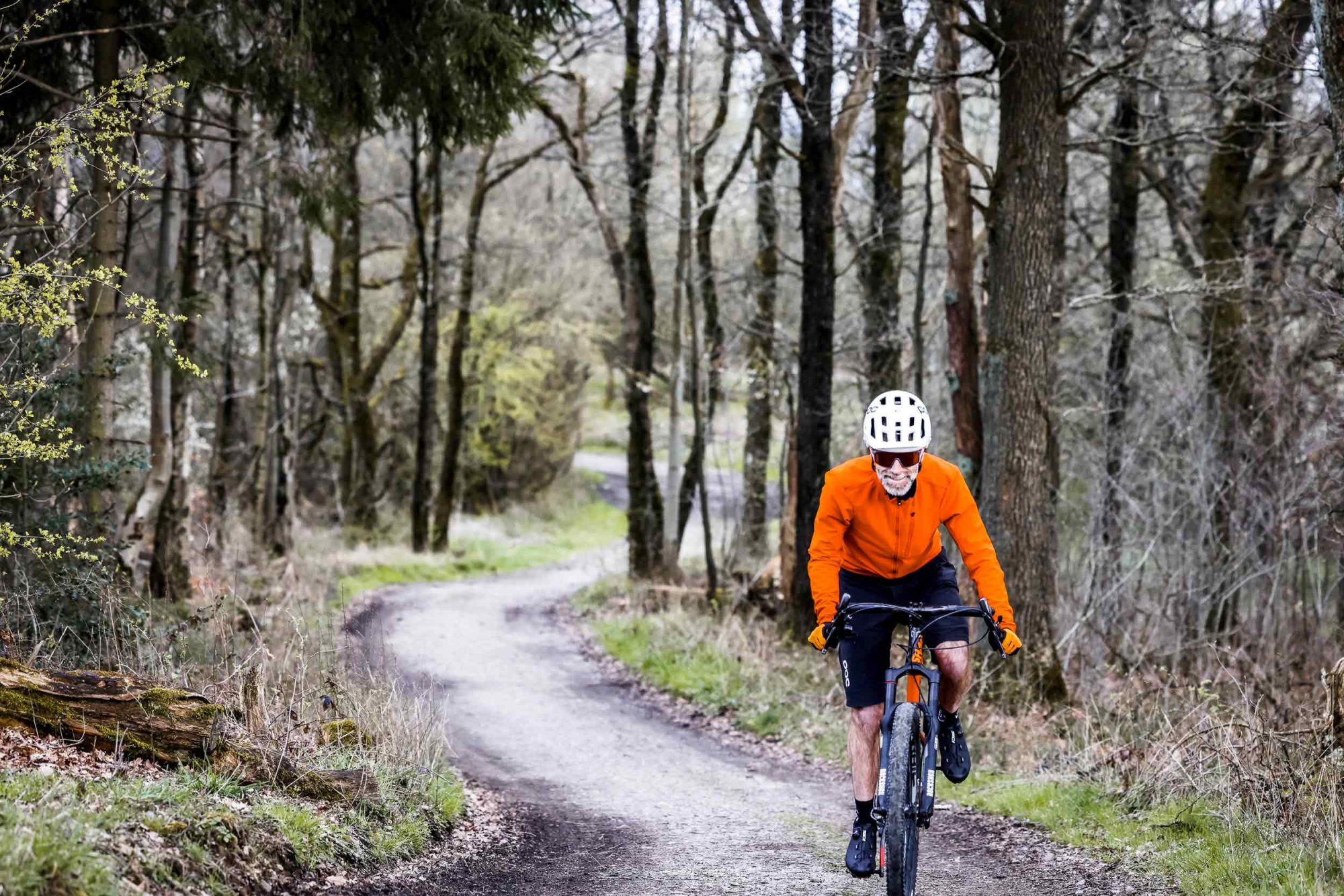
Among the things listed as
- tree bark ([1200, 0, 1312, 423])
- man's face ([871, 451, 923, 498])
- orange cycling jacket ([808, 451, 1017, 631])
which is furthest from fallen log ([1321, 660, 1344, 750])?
tree bark ([1200, 0, 1312, 423])

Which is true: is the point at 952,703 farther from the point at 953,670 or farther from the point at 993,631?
the point at 993,631

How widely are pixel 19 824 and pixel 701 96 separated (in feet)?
64.6

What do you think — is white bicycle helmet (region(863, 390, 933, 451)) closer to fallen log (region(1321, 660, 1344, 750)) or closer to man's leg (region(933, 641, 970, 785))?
man's leg (region(933, 641, 970, 785))

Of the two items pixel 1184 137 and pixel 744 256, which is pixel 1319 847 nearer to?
pixel 1184 137

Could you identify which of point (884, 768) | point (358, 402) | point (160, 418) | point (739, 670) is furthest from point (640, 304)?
point (884, 768)

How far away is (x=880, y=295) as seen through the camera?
16.3 metres

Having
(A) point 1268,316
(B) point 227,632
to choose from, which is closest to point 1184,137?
(A) point 1268,316

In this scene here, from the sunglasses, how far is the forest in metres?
2.48

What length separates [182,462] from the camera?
636 inches

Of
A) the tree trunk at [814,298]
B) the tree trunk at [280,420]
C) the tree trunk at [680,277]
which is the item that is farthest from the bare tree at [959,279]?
the tree trunk at [280,420]

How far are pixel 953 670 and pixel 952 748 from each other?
1.43 ft

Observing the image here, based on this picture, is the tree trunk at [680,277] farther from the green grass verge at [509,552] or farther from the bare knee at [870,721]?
the bare knee at [870,721]

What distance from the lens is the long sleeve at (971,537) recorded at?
5.61m

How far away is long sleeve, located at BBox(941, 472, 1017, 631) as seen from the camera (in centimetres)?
561
